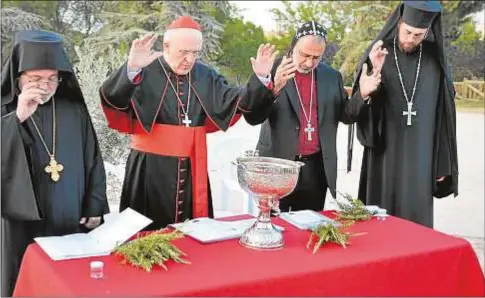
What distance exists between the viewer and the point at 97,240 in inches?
94.9

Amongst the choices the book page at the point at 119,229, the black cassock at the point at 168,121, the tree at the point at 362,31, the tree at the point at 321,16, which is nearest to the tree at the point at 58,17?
the tree at the point at 321,16

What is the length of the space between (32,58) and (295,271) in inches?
56.8

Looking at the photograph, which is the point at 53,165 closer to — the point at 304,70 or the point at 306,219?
the point at 306,219

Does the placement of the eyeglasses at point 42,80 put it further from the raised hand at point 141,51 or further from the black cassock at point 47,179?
the raised hand at point 141,51

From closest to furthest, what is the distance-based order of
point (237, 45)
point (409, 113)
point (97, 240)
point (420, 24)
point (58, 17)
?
1. point (97, 240)
2. point (420, 24)
3. point (409, 113)
4. point (237, 45)
5. point (58, 17)

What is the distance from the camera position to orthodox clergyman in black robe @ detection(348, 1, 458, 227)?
399 centimetres

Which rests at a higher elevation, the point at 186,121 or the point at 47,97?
the point at 47,97

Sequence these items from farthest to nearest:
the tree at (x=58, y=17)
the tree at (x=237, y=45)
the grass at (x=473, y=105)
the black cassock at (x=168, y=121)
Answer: the tree at (x=58, y=17) < the grass at (x=473, y=105) < the tree at (x=237, y=45) < the black cassock at (x=168, y=121)

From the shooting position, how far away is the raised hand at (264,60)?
3.20m

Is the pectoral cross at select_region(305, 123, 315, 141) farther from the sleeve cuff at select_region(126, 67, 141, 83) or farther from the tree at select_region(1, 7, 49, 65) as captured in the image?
the tree at select_region(1, 7, 49, 65)

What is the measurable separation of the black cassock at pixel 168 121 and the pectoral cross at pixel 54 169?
1.54ft

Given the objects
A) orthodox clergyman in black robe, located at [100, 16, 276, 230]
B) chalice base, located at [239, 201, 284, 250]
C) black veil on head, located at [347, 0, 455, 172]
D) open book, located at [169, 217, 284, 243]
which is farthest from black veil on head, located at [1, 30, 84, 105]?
black veil on head, located at [347, 0, 455, 172]

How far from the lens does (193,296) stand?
2.01 meters

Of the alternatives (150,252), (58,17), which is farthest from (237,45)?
(150,252)
